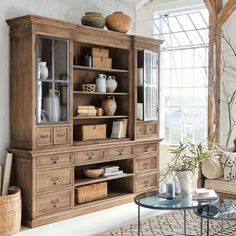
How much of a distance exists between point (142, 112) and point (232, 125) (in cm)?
153

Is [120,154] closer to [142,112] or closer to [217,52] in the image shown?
[142,112]

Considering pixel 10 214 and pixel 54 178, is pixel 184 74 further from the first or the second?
pixel 10 214

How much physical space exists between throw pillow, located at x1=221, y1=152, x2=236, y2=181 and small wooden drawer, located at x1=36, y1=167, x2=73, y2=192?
5.80ft

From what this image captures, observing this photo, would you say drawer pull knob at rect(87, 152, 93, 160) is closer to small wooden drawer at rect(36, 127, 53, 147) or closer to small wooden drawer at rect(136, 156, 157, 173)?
small wooden drawer at rect(36, 127, 53, 147)

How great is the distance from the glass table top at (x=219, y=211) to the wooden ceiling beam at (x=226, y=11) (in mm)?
→ 3221

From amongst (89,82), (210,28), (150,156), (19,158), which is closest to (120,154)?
(150,156)

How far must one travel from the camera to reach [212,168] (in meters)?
4.86

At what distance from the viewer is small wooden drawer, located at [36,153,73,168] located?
444 centimetres

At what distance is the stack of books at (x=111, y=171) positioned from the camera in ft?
17.6

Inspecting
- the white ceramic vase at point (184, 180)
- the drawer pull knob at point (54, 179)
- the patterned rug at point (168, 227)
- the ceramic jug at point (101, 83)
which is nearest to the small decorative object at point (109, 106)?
the ceramic jug at point (101, 83)

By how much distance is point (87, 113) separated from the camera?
5168mm

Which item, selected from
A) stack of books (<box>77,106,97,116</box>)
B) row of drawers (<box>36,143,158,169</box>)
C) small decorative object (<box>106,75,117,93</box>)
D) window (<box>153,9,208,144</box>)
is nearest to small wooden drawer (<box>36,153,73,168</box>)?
row of drawers (<box>36,143,158,169</box>)

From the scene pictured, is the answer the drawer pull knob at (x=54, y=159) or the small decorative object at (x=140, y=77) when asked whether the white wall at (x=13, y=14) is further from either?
the small decorative object at (x=140, y=77)

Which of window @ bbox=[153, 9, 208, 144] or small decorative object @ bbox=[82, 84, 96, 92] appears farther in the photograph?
window @ bbox=[153, 9, 208, 144]
